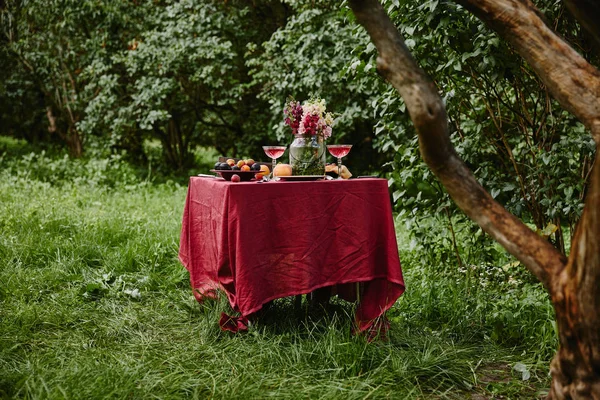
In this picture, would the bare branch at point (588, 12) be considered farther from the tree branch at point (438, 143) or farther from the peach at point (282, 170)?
the peach at point (282, 170)

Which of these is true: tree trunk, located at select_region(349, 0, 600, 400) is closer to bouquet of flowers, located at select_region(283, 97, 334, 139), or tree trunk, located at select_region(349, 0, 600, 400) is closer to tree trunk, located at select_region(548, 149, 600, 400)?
tree trunk, located at select_region(548, 149, 600, 400)

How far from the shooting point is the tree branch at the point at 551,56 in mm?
2121

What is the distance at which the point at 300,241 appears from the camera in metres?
3.19

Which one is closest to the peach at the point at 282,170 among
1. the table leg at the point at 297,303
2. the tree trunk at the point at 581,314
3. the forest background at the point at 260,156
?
the table leg at the point at 297,303

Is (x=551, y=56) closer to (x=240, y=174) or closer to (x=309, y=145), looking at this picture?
(x=309, y=145)

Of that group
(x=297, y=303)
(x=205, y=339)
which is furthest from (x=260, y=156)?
(x=205, y=339)

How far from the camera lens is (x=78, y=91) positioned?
34.9 ft

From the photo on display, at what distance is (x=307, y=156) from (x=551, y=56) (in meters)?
1.63

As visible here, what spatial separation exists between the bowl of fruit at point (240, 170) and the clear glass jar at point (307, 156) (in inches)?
8.7

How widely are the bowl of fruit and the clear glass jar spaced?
0.22 meters

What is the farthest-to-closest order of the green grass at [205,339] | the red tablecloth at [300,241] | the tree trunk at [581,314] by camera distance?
1. the red tablecloth at [300,241]
2. the green grass at [205,339]
3. the tree trunk at [581,314]

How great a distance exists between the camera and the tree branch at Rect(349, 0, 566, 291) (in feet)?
6.90

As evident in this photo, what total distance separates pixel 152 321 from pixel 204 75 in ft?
19.6

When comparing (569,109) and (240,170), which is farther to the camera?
(240,170)
